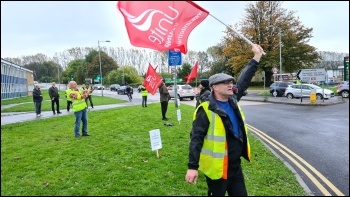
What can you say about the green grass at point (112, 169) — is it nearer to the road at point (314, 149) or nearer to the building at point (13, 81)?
the road at point (314, 149)

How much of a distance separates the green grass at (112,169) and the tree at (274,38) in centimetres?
4196

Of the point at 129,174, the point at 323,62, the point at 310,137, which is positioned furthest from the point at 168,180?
the point at 323,62

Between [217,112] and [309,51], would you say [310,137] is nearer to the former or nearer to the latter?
[217,112]

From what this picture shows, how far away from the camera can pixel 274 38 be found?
49.2 metres

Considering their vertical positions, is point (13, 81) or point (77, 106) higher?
point (13, 81)

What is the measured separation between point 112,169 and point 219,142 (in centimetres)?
310

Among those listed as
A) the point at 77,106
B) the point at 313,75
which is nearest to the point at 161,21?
the point at 77,106

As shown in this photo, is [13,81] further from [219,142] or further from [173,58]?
[219,142]

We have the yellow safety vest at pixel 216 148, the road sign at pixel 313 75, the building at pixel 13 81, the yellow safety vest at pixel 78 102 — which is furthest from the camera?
the building at pixel 13 81

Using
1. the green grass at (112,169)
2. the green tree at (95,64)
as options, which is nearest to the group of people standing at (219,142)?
the green grass at (112,169)

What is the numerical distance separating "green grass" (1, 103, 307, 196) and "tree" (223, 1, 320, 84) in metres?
42.0

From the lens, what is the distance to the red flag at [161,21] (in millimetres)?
4719

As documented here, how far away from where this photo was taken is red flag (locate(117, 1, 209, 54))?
186 inches

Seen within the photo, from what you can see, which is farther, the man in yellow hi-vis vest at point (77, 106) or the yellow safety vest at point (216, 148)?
the man in yellow hi-vis vest at point (77, 106)
